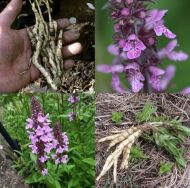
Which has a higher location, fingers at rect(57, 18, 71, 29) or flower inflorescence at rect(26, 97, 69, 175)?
fingers at rect(57, 18, 71, 29)

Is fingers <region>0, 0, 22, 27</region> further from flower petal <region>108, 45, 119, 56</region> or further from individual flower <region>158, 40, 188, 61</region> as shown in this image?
individual flower <region>158, 40, 188, 61</region>

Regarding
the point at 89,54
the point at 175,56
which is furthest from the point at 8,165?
the point at 175,56

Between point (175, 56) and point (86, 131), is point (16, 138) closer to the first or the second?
point (86, 131)

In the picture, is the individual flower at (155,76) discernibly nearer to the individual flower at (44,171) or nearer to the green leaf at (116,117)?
the green leaf at (116,117)

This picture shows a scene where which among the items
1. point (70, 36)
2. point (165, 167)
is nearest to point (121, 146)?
point (165, 167)

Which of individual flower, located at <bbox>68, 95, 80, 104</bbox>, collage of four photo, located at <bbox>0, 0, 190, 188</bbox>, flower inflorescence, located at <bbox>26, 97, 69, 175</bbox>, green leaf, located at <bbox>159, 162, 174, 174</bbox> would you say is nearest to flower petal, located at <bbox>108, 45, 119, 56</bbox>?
collage of four photo, located at <bbox>0, 0, 190, 188</bbox>

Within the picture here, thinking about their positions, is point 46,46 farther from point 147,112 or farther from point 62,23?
point 147,112
